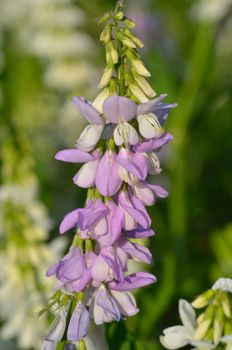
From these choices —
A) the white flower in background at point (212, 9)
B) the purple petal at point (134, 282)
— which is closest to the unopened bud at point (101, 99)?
the purple petal at point (134, 282)

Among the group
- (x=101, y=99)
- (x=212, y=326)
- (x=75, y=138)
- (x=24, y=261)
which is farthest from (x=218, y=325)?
(x=75, y=138)

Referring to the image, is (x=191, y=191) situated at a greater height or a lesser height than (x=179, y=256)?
greater

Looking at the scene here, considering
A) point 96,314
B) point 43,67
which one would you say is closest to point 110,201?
point 96,314

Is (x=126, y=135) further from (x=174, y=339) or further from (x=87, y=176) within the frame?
(x=174, y=339)

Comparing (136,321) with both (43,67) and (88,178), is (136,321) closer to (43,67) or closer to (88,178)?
(88,178)

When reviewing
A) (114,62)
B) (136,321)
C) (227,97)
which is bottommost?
(136,321)

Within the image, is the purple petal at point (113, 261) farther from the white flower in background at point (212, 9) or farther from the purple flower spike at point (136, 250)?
the white flower in background at point (212, 9)
